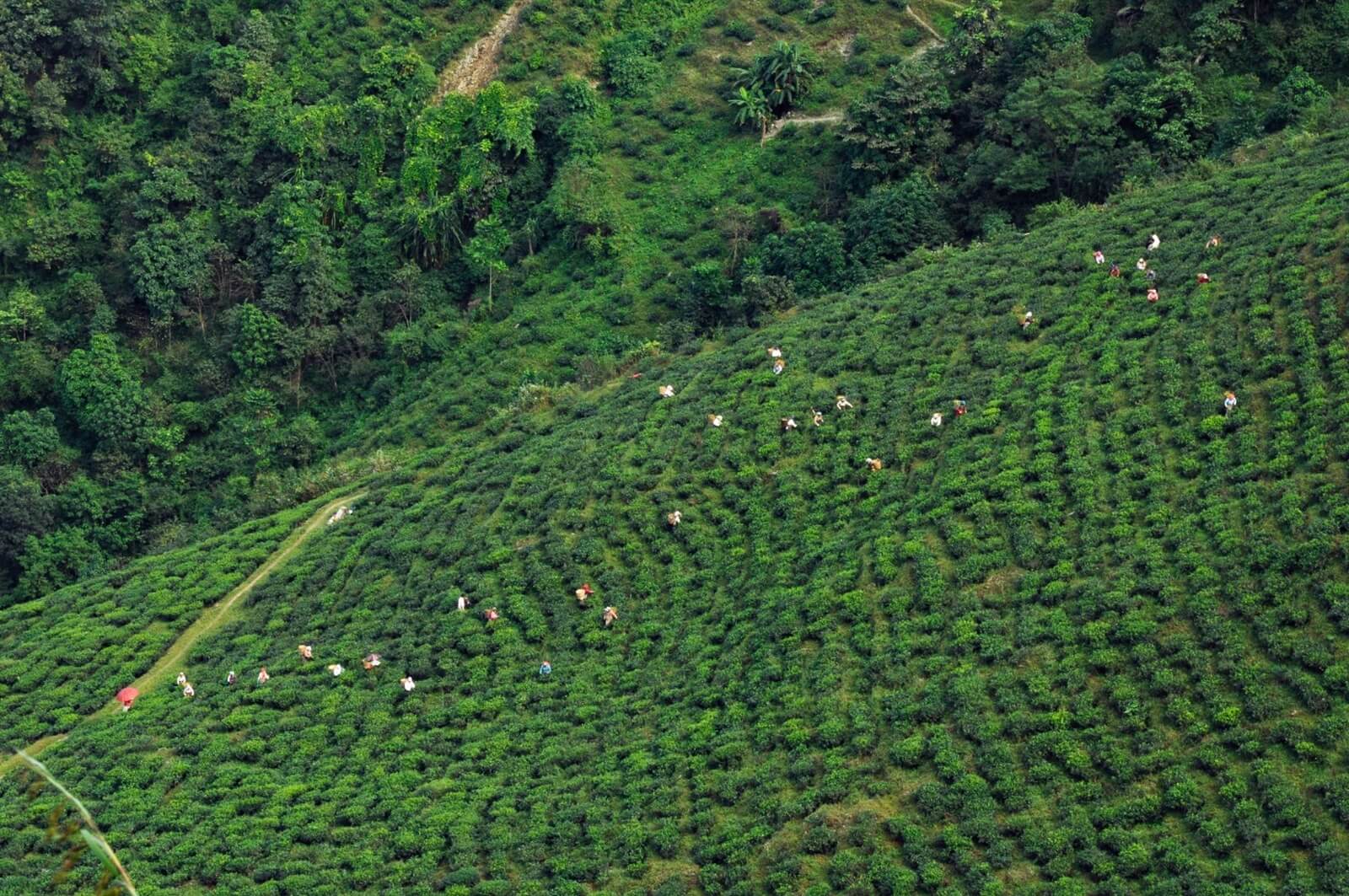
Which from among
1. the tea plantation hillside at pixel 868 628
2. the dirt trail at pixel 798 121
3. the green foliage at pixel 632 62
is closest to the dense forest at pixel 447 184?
the green foliage at pixel 632 62

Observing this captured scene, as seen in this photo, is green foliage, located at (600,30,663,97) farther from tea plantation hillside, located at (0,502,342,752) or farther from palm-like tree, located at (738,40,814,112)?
tea plantation hillside, located at (0,502,342,752)

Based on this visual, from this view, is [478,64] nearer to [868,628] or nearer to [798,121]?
[798,121]

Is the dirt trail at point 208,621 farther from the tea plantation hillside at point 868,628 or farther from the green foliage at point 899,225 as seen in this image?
the green foliage at point 899,225

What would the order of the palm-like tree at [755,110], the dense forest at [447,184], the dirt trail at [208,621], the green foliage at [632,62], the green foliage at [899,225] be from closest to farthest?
the dirt trail at [208,621], the green foliage at [899,225], the dense forest at [447,184], the palm-like tree at [755,110], the green foliage at [632,62]

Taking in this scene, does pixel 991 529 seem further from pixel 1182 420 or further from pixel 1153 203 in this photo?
pixel 1153 203

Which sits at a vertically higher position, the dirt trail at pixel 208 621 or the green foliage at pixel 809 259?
the dirt trail at pixel 208 621
